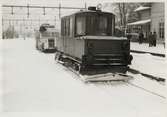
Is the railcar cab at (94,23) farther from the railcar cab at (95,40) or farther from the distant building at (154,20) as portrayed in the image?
the distant building at (154,20)

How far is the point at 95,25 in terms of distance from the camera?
779cm

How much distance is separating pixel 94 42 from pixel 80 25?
94cm

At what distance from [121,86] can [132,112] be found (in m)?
1.94

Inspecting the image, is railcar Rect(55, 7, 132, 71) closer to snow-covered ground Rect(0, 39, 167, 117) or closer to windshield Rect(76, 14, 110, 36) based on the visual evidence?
windshield Rect(76, 14, 110, 36)

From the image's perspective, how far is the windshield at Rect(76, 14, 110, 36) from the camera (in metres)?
7.74

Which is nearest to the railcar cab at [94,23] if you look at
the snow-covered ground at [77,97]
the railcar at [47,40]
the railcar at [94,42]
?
the railcar at [94,42]

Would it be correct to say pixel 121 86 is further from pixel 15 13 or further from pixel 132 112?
pixel 15 13

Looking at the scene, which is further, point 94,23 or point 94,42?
point 94,23

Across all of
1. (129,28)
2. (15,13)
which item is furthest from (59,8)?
(129,28)

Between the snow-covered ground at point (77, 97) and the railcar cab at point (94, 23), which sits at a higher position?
the railcar cab at point (94, 23)

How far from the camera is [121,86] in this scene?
6.64 metres

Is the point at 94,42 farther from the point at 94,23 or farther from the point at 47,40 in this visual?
the point at 47,40

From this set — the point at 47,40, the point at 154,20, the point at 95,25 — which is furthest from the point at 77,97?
the point at 47,40

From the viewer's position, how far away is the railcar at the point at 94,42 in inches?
284
